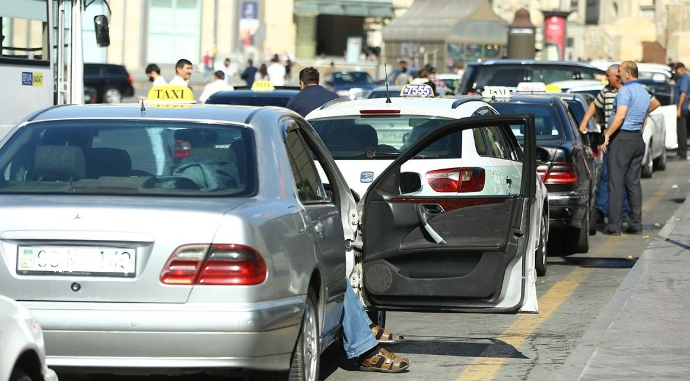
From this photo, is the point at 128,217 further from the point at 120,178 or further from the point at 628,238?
the point at 628,238

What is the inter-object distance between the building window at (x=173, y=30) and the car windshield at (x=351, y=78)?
10472mm

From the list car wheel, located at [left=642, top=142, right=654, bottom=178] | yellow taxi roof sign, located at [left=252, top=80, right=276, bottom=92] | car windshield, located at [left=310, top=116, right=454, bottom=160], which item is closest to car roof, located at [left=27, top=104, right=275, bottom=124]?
car windshield, located at [left=310, top=116, right=454, bottom=160]

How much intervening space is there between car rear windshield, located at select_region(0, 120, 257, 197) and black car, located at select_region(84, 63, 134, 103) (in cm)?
4399

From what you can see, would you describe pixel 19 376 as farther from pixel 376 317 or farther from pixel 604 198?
pixel 604 198

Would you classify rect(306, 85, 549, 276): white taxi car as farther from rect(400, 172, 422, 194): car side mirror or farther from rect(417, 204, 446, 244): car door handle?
rect(417, 204, 446, 244): car door handle

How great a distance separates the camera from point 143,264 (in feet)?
19.7

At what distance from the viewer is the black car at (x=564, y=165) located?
13.7 meters

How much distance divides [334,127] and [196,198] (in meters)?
4.87

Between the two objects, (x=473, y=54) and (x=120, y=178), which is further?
(x=473, y=54)

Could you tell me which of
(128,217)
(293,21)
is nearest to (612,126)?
(128,217)

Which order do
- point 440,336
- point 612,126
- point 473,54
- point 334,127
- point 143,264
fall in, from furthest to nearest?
point 473,54 < point 612,126 < point 334,127 < point 440,336 < point 143,264

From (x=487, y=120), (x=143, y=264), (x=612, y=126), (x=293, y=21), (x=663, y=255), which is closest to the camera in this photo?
(x=143, y=264)

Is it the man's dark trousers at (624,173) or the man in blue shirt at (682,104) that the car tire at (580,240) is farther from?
the man in blue shirt at (682,104)

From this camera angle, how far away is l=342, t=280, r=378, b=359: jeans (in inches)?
294
